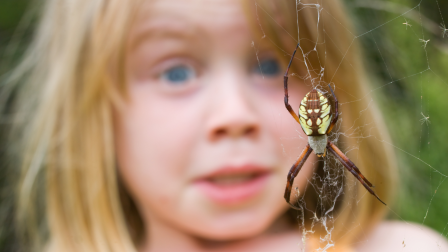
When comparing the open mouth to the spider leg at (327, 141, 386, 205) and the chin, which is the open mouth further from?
the spider leg at (327, 141, 386, 205)

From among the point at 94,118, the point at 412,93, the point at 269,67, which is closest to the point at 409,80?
the point at 412,93

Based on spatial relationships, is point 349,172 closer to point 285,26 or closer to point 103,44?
point 285,26

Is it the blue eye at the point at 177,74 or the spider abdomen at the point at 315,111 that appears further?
the blue eye at the point at 177,74

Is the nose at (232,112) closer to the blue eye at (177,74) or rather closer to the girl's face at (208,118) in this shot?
the girl's face at (208,118)

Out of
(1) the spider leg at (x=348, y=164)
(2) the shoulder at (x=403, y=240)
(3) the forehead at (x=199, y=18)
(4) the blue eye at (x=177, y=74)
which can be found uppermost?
(3) the forehead at (x=199, y=18)

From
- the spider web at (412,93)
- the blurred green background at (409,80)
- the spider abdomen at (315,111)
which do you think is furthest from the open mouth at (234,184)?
the blurred green background at (409,80)

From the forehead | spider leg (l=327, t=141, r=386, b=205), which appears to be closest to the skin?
the forehead
